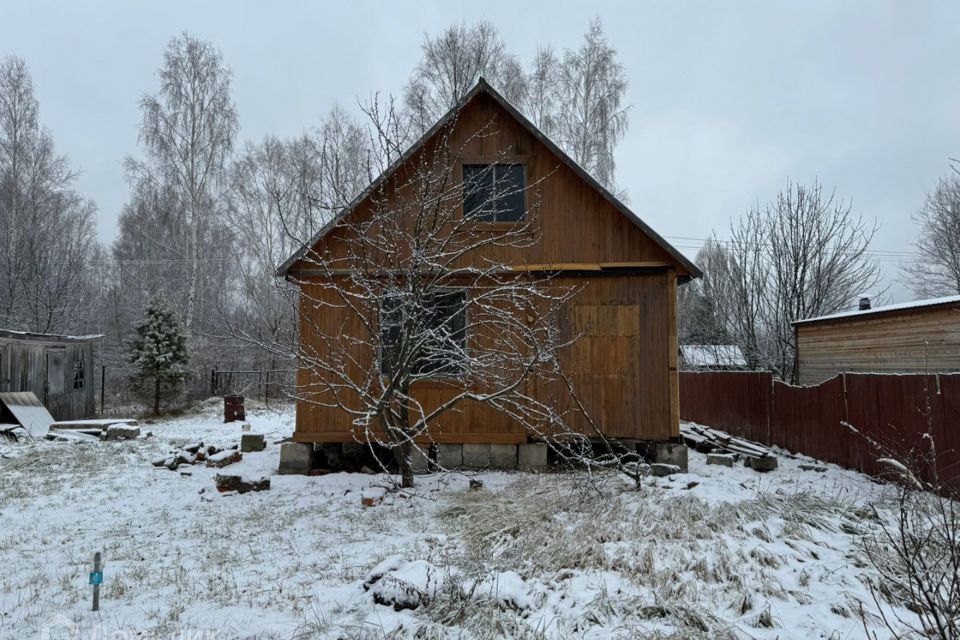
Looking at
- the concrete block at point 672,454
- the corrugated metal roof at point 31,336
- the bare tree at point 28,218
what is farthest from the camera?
the bare tree at point 28,218

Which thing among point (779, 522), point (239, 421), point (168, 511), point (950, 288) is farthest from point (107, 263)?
point (950, 288)

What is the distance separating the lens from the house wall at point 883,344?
976 centimetres

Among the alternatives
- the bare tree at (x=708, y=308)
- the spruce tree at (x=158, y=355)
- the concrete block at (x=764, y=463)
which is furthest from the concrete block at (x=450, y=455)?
the spruce tree at (x=158, y=355)

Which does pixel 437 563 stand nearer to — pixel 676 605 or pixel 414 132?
pixel 676 605

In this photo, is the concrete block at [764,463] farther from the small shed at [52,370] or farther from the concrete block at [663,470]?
the small shed at [52,370]

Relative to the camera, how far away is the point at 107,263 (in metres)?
33.5

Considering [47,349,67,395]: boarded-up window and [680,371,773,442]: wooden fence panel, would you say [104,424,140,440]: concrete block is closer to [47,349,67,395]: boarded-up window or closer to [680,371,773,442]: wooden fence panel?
[47,349,67,395]: boarded-up window

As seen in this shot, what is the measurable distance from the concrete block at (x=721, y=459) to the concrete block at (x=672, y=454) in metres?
1.21

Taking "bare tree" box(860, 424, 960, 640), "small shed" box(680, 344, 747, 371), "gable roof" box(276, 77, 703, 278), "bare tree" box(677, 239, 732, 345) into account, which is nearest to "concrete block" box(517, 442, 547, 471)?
"gable roof" box(276, 77, 703, 278)

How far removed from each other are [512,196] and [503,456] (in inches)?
167

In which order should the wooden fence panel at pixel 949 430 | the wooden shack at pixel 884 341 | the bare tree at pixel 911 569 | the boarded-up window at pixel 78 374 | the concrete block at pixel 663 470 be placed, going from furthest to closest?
the boarded-up window at pixel 78 374
the wooden shack at pixel 884 341
the concrete block at pixel 663 470
the wooden fence panel at pixel 949 430
the bare tree at pixel 911 569

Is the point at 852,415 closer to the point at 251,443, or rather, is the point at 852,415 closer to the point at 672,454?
the point at 672,454

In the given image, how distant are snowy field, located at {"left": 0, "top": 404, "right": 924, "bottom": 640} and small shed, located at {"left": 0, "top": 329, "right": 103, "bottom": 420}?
8.43 meters

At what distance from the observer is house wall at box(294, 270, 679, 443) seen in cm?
918
